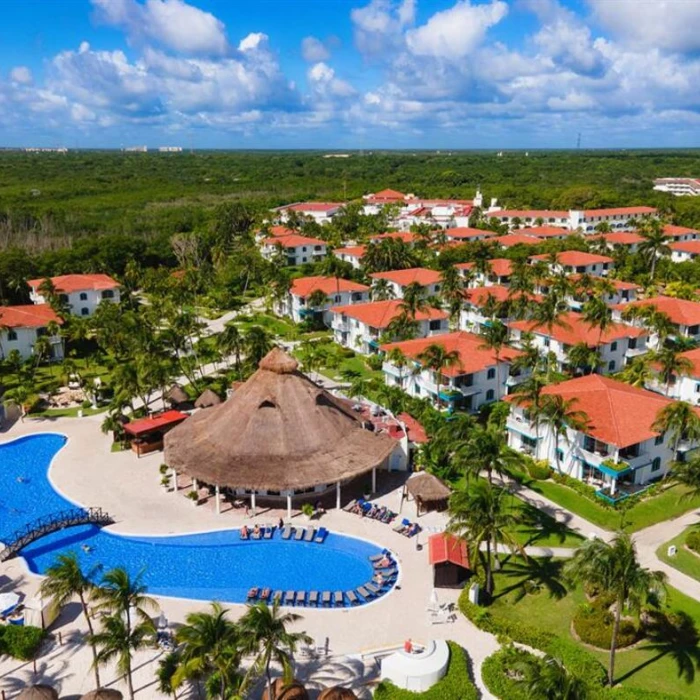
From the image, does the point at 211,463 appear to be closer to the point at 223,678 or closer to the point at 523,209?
the point at 223,678

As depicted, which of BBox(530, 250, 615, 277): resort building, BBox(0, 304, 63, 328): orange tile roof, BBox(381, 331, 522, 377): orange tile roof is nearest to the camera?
BBox(381, 331, 522, 377): orange tile roof

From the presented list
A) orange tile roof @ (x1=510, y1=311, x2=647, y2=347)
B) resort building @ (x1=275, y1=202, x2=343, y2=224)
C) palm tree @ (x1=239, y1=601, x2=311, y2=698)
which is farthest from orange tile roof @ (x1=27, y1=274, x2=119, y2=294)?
palm tree @ (x1=239, y1=601, x2=311, y2=698)

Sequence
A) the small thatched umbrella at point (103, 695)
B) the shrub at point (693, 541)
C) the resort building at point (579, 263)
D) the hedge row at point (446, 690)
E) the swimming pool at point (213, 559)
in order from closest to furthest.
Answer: the small thatched umbrella at point (103, 695), the hedge row at point (446, 690), the swimming pool at point (213, 559), the shrub at point (693, 541), the resort building at point (579, 263)

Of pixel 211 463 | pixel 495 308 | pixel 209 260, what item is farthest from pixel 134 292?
pixel 211 463

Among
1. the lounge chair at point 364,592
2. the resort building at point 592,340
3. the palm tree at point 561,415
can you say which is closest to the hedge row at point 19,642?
the lounge chair at point 364,592

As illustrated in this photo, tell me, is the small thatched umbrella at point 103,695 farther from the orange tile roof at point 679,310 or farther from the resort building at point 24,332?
the orange tile roof at point 679,310

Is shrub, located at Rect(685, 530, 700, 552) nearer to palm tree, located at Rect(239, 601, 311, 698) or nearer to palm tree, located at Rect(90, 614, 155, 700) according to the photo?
palm tree, located at Rect(239, 601, 311, 698)
